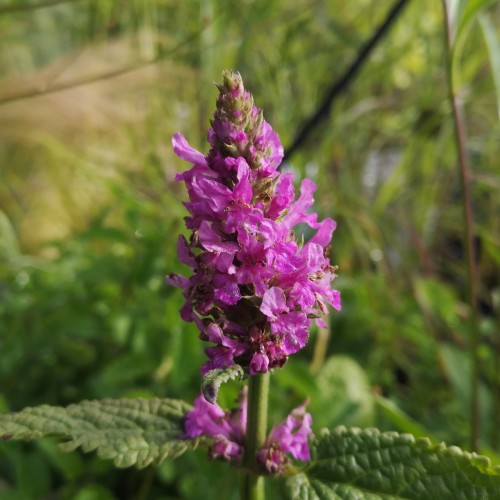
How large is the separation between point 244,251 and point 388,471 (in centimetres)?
20

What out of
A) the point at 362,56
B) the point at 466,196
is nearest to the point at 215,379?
the point at 466,196

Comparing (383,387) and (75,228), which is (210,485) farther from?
(75,228)

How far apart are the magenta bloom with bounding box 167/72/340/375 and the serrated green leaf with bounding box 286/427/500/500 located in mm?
105

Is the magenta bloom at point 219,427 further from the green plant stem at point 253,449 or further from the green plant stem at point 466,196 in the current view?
the green plant stem at point 466,196

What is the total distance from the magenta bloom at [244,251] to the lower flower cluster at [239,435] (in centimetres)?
8

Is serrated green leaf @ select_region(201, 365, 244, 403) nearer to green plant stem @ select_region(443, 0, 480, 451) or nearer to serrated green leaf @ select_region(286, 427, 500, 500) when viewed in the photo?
serrated green leaf @ select_region(286, 427, 500, 500)

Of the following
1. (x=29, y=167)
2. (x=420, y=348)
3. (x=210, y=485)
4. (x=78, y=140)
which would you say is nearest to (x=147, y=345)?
(x=210, y=485)

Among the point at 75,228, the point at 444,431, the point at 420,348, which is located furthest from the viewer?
the point at 75,228

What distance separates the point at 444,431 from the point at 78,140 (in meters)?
1.91

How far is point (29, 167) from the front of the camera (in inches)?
111

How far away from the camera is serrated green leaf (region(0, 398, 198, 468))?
425mm

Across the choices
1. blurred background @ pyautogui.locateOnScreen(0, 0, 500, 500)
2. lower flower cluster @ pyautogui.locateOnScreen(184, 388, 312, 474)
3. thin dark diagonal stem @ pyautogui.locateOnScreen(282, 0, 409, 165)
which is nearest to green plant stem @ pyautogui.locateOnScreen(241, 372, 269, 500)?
lower flower cluster @ pyautogui.locateOnScreen(184, 388, 312, 474)

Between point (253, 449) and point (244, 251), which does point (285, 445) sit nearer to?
point (253, 449)

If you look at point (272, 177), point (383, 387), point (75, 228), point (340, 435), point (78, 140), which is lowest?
point (340, 435)
